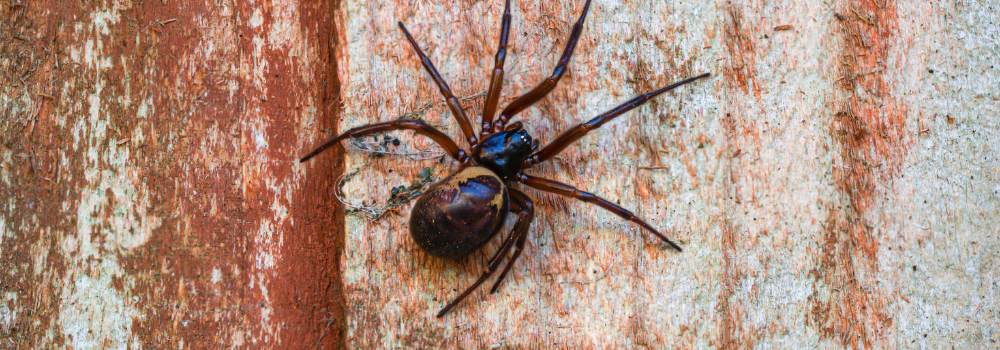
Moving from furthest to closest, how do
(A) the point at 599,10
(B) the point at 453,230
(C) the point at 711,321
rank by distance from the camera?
1. (A) the point at 599,10
2. (C) the point at 711,321
3. (B) the point at 453,230

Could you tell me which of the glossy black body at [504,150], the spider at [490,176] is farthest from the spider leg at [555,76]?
the glossy black body at [504,150]

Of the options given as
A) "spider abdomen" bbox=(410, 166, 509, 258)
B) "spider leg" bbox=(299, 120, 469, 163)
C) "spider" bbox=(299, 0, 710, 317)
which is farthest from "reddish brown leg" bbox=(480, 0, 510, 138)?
"spider abdomen" bbox=(410, 166, 509, 258)

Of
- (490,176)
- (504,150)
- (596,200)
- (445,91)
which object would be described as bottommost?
(596,200)

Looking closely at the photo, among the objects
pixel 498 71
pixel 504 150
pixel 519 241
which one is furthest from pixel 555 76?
pixel 519 241

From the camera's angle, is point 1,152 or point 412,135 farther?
point 412,135

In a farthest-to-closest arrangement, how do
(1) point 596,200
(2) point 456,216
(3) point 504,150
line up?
(3) point 504,150, (1) point 596,200, (2) point 456,216

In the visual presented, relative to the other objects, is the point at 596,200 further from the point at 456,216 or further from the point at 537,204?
the point at 456,216

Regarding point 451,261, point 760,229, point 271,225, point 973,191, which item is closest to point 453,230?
point 451,261

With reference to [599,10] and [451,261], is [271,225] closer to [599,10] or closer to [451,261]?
[451,261]
